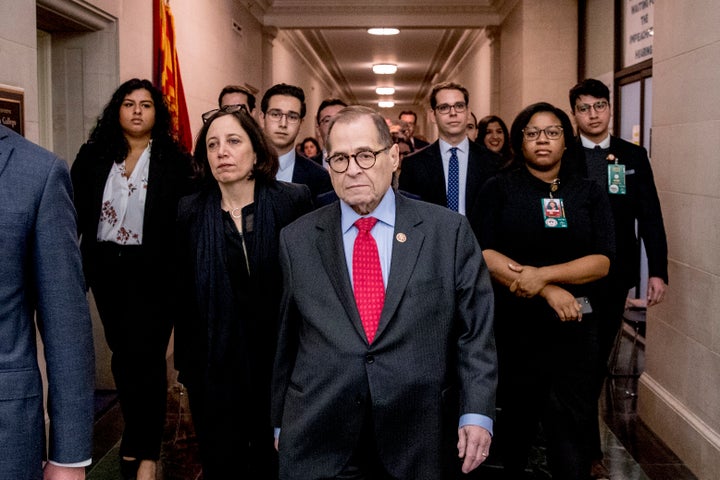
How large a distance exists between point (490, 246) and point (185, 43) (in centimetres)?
431

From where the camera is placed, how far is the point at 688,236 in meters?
4.07

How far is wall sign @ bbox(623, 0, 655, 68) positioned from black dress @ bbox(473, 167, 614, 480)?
3666 millimetres

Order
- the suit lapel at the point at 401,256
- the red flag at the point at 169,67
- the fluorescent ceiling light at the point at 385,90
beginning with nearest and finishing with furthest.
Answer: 1. the suit lapel at the point at 401,256
2. the red flag at the point at 169,67
3. the fluorescent ceiling light at the point at 385,90

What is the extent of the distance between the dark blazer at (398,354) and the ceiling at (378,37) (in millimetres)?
8156

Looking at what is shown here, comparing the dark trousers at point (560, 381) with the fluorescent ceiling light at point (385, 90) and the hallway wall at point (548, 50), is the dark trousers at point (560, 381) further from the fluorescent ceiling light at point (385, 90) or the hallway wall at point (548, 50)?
the fluorescent ceiling light at point (385, 90)

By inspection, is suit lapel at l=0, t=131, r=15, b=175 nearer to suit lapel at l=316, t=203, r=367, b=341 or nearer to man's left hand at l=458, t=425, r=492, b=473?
suit lapel at l=316, t=203, r=367, b=341

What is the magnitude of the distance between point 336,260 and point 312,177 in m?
1.91

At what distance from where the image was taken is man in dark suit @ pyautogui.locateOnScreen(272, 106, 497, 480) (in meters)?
2.13

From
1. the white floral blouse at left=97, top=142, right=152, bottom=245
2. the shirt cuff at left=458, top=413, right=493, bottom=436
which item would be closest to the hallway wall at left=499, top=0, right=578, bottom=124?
the white floral blouse at left=97, top=142, right=152, bottom=245

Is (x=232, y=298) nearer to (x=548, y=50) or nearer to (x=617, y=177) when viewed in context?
(x=617, y=177)

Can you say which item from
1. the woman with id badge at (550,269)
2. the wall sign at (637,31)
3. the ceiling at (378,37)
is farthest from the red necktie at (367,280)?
the ceiling at (378,37)

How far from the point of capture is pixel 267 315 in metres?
2.94

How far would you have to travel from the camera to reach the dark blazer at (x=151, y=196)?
374 centimetres

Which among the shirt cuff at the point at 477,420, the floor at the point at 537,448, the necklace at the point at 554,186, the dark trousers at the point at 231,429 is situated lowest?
the floor at the point at 537,448
